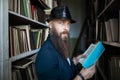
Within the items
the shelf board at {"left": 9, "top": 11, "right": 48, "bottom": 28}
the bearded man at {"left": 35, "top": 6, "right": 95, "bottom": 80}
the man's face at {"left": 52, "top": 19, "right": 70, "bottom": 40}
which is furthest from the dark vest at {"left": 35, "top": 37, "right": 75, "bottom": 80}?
the shelf board at {"left": 9, "top": 11, "right": 48, "bottom": 28}

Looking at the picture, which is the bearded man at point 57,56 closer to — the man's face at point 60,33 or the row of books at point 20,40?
the man's face at point 60,33

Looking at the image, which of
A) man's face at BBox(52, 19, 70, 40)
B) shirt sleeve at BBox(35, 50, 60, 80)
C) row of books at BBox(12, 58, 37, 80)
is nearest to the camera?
shirt sleeve at BBox(35, 50, 60, 80)

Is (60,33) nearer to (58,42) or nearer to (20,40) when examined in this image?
(58,42)

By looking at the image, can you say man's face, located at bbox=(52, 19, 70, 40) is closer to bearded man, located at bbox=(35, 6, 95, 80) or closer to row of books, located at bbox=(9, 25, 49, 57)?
bearded man, located at bbox=(35, 6, 95, 80)

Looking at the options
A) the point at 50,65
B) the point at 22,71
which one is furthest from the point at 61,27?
the point at 22,71

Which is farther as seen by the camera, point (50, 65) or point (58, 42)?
point (58, 42)

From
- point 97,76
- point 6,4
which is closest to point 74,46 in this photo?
point 97,76

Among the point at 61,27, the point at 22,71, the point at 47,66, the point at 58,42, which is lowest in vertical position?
the point at 22,71

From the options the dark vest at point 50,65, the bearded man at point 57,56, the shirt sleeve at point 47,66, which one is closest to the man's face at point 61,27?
the bearded man at point 57,56

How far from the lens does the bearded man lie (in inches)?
55.3

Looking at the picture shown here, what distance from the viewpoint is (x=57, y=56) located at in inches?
59.5

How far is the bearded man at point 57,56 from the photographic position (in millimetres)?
1404

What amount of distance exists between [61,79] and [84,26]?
388 centimetres

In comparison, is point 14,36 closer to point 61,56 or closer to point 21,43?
point 21,43
